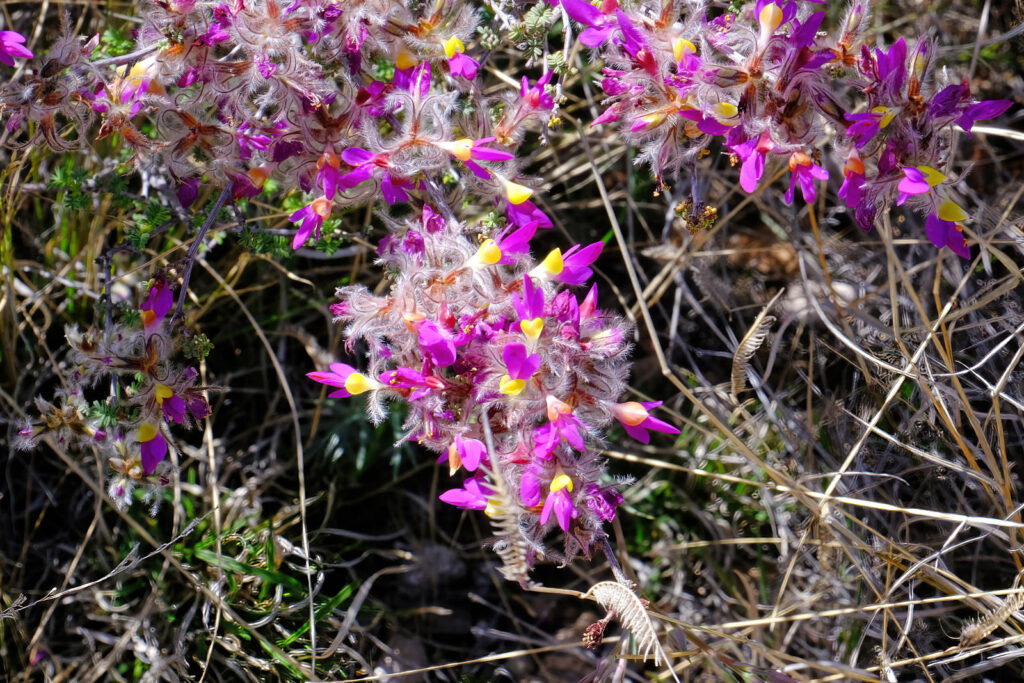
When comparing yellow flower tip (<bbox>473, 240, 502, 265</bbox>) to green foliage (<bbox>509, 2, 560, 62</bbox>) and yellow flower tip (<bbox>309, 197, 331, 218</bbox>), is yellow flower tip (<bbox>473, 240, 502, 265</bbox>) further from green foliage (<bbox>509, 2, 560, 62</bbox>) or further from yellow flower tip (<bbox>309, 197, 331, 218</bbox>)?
green foliage (<bbox>509, 2, 560, 62</bbox>)

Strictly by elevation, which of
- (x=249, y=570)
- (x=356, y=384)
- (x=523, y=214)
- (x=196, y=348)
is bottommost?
(x=249, y=570)

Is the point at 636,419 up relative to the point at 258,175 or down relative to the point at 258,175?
down

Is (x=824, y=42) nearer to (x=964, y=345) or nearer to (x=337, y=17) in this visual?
(x=337, y=17)

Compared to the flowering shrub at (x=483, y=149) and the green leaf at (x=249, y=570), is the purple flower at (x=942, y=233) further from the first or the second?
the green leaf at (x=249, y=570)

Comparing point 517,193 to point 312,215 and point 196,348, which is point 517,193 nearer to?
point 312,215

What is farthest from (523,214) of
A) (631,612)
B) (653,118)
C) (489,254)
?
(631,612)

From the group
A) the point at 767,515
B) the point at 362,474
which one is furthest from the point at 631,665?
the point at 362,474

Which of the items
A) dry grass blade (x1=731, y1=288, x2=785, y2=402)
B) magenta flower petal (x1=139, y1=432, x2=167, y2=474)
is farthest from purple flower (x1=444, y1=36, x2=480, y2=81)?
magenta flower petal (x1=139, y1=432, x2=167, y2=474)

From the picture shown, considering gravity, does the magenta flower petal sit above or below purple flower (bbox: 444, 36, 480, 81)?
below
